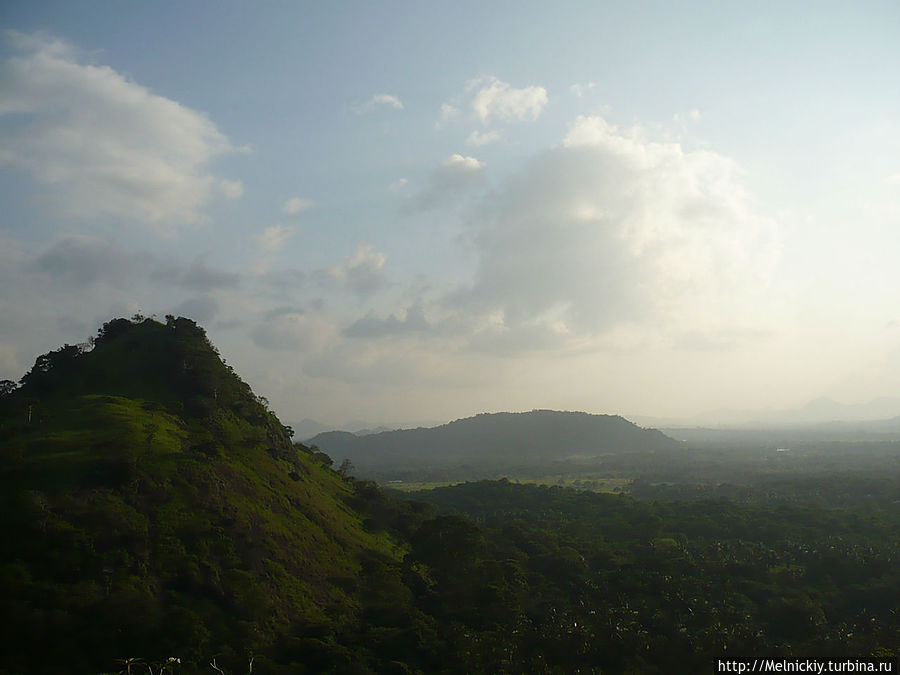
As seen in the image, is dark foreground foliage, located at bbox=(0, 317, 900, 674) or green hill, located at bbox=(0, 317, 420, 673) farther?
dark foreground foliage, located at bbox=(0, 317, 900, 674)

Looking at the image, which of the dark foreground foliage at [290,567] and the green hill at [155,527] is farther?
the dark foreground foliage at [290,567]

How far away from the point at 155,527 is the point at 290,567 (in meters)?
15.5

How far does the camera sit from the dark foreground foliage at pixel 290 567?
43.6m

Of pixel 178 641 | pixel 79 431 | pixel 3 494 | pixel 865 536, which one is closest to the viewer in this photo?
pixel 178 641

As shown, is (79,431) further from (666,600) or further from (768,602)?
(768,602)

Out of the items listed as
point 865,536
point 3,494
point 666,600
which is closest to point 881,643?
point 666,600

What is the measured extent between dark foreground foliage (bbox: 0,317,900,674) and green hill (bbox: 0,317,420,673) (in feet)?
0.65

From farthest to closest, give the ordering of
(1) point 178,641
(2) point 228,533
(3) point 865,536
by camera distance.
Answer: (3) point 865,536 → (2) point 228,533 → (1) point 178,641

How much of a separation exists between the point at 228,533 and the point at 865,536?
317 ft

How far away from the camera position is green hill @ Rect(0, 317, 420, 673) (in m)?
41.4

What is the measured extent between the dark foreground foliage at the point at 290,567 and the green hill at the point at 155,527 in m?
0.20

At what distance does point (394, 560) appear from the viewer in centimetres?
7569

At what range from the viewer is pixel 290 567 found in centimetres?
5966

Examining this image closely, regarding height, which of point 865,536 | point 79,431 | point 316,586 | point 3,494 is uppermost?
point 79,431
